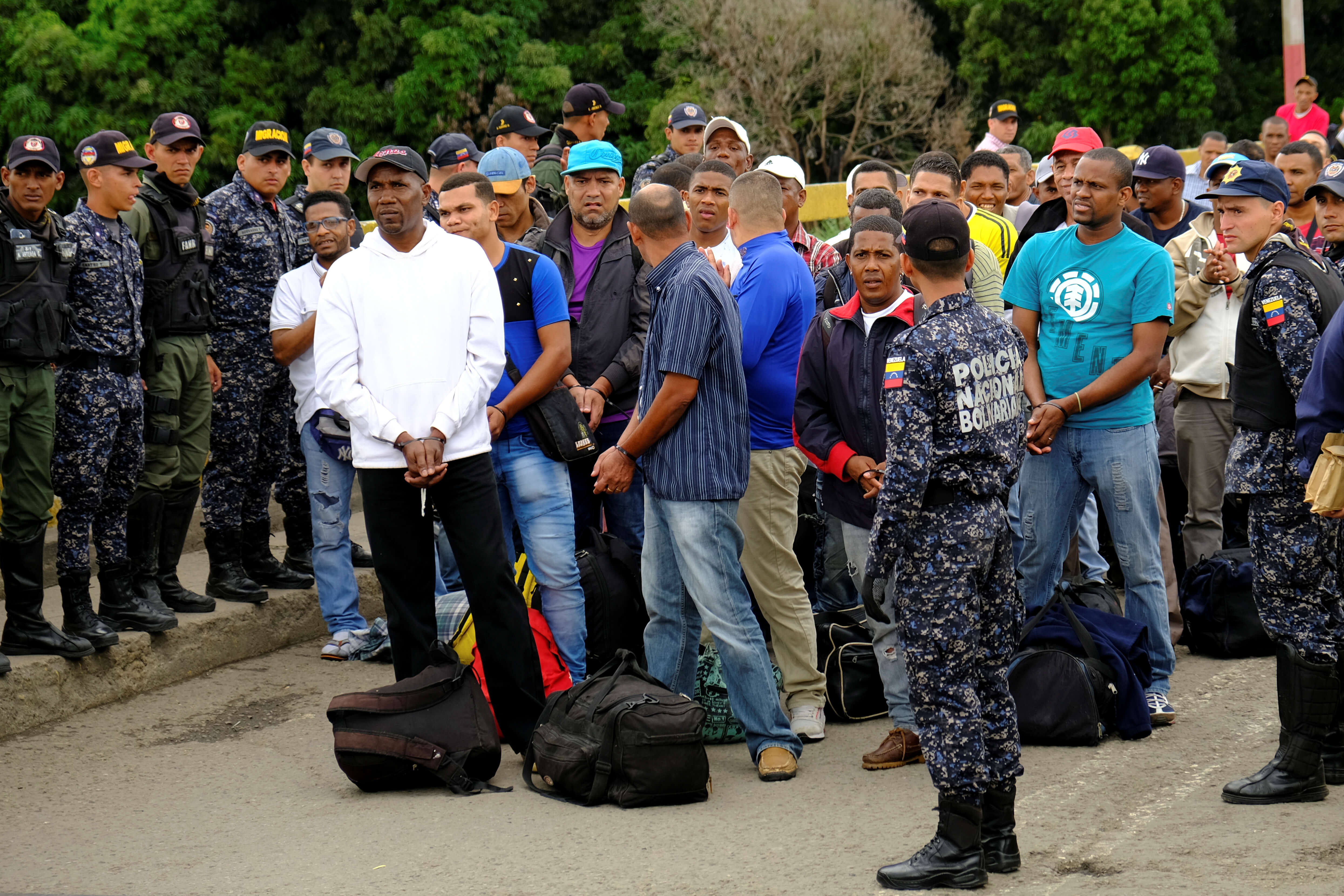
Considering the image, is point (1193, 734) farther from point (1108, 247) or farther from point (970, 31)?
Result: point (970, 31)

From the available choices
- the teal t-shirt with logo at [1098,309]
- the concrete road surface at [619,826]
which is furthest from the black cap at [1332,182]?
the concrete road surface at [619,826]

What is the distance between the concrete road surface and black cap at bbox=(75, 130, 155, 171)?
2689mm

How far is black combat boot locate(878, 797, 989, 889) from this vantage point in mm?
4215

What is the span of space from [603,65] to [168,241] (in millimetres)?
21802

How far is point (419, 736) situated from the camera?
17.3 feet

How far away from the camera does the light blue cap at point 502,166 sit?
6953 mm

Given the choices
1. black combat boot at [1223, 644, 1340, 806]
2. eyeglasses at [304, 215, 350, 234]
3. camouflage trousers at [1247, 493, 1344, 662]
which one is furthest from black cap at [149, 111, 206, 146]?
black combat boot at [1223, 644, 1340, 806]

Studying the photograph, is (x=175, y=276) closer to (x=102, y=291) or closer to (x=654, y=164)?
(x=102, y=291)

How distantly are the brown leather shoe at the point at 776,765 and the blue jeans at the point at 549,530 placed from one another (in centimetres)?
105

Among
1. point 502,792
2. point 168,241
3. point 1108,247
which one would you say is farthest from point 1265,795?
point 168,241

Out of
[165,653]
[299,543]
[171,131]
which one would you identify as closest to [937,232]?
[165,653]

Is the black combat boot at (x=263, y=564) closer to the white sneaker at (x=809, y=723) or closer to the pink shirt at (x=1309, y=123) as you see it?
the white sneaker at (x=809, y=723)

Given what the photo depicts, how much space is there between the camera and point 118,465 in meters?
6.83

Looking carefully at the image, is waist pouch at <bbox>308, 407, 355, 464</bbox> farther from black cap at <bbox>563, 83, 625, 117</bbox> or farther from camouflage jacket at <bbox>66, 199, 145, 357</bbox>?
black cap at <bbox>563, 83, 625, 117</bbox>
